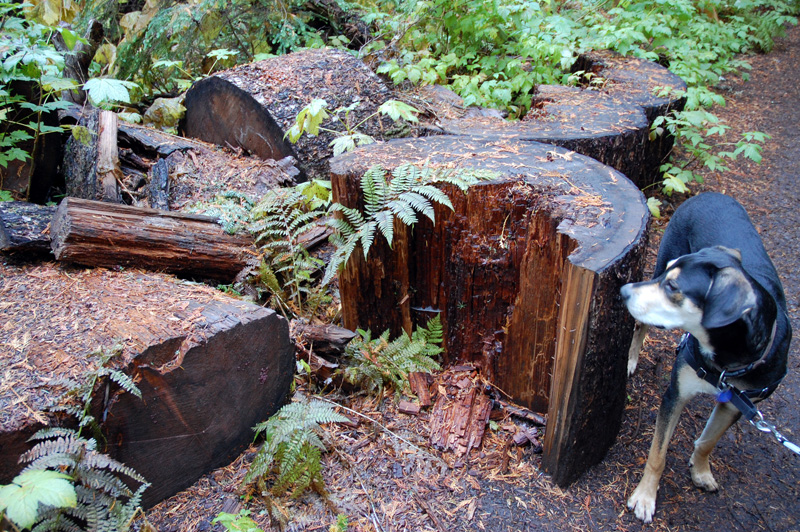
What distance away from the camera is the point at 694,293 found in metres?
2.54

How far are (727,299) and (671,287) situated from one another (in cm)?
26

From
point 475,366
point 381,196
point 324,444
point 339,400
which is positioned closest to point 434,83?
point 381,196

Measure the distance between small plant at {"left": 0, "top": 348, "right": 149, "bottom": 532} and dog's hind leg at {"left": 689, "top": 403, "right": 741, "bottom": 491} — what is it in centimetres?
316

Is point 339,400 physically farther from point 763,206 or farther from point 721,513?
point 763,206

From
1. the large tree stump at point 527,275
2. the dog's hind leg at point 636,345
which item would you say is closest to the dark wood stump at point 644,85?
the large tree stump at point 527,275

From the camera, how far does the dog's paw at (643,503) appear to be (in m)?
2.92

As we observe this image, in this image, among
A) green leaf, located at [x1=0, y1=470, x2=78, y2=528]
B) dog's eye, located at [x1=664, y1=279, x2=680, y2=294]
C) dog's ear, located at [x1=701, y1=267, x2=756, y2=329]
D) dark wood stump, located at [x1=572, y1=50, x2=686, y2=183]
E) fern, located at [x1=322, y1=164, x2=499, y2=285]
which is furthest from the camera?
dark wood stump, located at [x1=572, y1=50, x2=686, y2=183]

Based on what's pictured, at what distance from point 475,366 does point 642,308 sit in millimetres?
1456

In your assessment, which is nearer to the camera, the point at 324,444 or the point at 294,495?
the point at 294,495

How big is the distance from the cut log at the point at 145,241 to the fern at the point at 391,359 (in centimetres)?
125

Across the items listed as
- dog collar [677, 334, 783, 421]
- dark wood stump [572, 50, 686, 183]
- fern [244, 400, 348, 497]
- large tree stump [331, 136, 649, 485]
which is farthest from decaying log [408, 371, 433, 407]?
dark wood stump [572, 50, 686, 183]

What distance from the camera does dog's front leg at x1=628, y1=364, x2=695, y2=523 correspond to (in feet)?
9.40

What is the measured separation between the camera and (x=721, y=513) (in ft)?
9.75

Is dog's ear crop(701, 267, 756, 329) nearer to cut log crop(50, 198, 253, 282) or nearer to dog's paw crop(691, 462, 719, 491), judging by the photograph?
dog's paw crop(691, 462, 719, 491)
